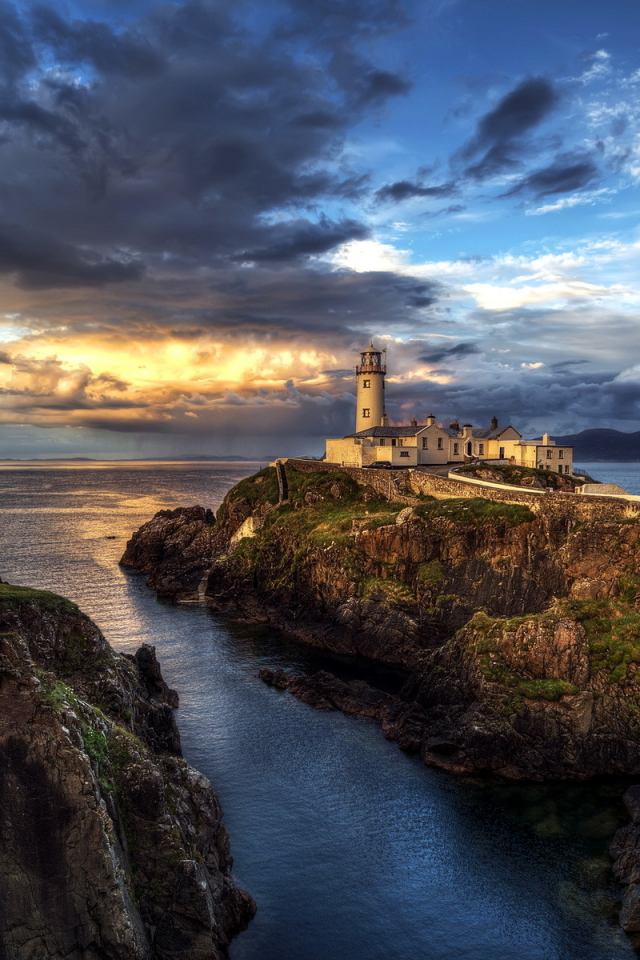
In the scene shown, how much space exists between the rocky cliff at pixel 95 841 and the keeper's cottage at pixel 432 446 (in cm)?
7179

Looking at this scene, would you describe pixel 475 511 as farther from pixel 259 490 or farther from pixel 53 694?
pixel 53 694

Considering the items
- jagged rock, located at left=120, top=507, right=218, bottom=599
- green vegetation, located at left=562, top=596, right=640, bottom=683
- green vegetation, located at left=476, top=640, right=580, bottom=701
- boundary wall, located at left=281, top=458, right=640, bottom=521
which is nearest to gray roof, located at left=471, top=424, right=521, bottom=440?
boundary wall, located at left=281, top=458, right=640, bottom=521

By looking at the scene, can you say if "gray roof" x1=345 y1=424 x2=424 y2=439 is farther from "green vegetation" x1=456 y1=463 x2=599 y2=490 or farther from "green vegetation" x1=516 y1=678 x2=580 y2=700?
"green vegetation" x1=516 y1=678 x2=580 y2=700

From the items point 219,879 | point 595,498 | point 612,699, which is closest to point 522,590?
point 595,498

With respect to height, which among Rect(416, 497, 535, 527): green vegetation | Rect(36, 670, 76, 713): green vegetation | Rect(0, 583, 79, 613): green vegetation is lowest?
Rect(36, 670, 76, 713): green vegetation

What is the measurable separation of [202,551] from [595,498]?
55.5m

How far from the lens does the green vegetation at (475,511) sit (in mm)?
65287

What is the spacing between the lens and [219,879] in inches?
1085

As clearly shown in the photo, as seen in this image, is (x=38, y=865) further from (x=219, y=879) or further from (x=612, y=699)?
(x=612, y=699)

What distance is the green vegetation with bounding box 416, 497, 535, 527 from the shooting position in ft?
214

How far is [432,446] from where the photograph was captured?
324 feet

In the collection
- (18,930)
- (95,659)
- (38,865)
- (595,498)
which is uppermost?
(595,498)

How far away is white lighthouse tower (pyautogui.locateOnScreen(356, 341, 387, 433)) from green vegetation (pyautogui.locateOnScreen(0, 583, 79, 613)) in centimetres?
7857

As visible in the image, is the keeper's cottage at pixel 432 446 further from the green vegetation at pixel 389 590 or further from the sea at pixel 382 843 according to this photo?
the sea at pixel 382 843
